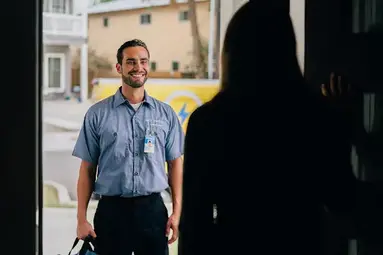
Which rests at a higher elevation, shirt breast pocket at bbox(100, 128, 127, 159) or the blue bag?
shirt breast pocket at bbox(100, 128, 127, 159)

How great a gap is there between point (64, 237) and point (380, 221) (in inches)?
37.9

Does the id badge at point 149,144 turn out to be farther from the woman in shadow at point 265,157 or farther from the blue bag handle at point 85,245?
the blue bag handle at point 85,245

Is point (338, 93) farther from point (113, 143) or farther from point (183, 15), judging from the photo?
point (113, 143)

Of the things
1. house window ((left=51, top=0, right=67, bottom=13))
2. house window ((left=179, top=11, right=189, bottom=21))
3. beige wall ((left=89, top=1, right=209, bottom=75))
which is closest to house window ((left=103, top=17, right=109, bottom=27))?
beige wall ((left=89, top=1, right=209, bottom=75))

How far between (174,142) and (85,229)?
1.26 ft

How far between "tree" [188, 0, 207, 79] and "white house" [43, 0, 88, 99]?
33 centimetres

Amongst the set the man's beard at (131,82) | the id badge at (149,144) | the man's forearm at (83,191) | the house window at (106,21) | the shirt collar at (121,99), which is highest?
the house window at (106,21)

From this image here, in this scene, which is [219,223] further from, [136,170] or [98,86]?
[98,86]

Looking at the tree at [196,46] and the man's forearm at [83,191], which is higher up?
the tree at [196,46]

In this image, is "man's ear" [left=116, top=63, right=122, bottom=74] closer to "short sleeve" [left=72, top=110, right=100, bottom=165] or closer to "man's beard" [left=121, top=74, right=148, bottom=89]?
"man's beard" [left=121, top=74, right=148, bottom=89]

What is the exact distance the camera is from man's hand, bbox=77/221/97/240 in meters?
1.63

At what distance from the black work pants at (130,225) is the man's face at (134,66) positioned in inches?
14.1

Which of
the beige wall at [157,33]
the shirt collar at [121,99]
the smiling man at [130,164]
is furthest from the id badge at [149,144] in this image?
the beige wall at [157,33]

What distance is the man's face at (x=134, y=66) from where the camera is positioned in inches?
64.1
